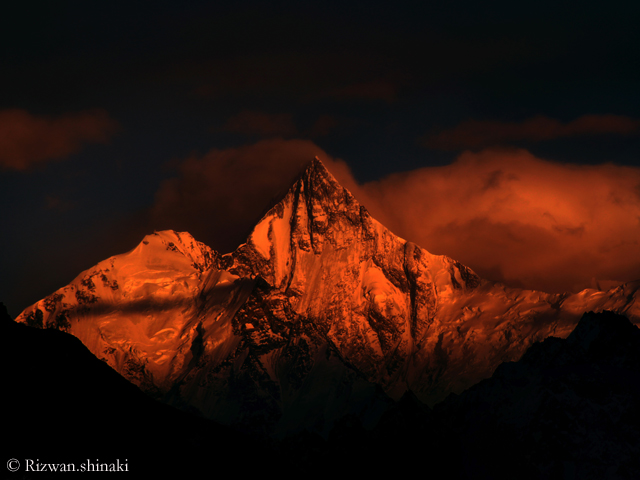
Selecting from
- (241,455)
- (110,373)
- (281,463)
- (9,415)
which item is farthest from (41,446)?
(281,463)

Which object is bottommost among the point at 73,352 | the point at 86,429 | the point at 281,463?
the point at 281,463

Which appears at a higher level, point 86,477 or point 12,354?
point 12,354

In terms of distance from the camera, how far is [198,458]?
153 meters

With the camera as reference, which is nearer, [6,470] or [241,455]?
[6,470]

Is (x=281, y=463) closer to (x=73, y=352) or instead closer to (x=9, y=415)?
(x=73, y=352)

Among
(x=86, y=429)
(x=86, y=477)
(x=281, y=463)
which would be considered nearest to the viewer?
(x=86, y=477)

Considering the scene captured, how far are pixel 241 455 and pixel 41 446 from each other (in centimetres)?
4375

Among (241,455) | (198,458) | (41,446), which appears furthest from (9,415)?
(241,455)

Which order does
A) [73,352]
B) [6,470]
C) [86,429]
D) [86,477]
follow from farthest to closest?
[73,352] < [86,429] < [86,477] < [6,470]

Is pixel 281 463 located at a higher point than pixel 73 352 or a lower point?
lower

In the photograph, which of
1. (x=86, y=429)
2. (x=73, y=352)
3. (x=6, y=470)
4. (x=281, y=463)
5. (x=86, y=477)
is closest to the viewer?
(x=6, y=470)

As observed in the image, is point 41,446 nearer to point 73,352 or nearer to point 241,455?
point 73,352

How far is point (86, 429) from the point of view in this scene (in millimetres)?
136000

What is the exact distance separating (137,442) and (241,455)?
23968mm
